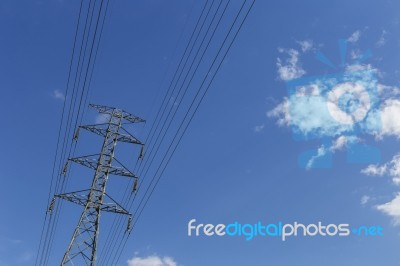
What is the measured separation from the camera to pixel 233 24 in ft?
40.1

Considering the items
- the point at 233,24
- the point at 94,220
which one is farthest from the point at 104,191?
the point at 233,24

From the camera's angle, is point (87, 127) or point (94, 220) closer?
point (94, 220)

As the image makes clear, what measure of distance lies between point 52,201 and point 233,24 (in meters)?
21.7

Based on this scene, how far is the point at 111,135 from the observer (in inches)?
1254

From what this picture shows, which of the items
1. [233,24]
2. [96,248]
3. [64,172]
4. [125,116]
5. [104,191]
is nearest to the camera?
[233,24]

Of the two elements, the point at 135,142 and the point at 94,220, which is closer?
the point at 94,220

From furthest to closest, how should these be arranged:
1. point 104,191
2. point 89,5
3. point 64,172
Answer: point 64,172 → point 104,191 → point 89,5

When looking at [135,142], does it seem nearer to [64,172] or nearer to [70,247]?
[64,172]

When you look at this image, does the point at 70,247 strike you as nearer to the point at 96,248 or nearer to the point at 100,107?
the point at 96,248

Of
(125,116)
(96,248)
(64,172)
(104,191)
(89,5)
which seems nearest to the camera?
(89,5)

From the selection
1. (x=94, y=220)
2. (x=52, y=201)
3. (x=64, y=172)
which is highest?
(x=64, y=172)

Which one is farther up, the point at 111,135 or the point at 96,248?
the point at 111,135

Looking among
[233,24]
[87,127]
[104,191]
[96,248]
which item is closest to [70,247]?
[96,248]

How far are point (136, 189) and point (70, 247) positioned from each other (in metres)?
5.76
